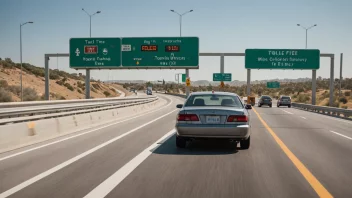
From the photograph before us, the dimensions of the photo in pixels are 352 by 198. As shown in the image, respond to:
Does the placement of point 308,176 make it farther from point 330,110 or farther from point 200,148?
point 330,110

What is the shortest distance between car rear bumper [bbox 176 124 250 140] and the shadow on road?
41cm

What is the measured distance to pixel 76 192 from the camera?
18.4 feet

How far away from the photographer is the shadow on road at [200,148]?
9.34 metres

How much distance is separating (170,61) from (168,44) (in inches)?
65.0

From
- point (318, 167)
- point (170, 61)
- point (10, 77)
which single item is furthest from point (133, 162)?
point (10, 77)

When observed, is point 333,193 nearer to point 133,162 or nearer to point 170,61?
point 133,162

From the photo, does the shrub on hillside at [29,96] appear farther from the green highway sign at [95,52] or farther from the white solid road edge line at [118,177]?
the white solid road edge line at [118,177]

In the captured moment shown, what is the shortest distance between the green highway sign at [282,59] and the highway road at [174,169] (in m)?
29.3

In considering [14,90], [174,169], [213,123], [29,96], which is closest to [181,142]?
[213,123]

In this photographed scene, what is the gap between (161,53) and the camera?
36.7m

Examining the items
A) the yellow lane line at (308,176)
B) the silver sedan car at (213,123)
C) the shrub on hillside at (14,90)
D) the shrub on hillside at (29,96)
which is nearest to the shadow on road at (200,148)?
the silver sedan car at (213,123)

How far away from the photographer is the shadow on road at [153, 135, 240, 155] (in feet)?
30.6

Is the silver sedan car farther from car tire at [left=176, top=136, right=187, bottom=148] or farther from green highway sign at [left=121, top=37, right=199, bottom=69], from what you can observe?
green highway sign at [left=121, top=37, right=199, bottom=69]

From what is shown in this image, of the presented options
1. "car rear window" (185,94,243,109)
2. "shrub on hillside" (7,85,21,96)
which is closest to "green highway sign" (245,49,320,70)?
"shrub on hillside" (7,85,21,96)
